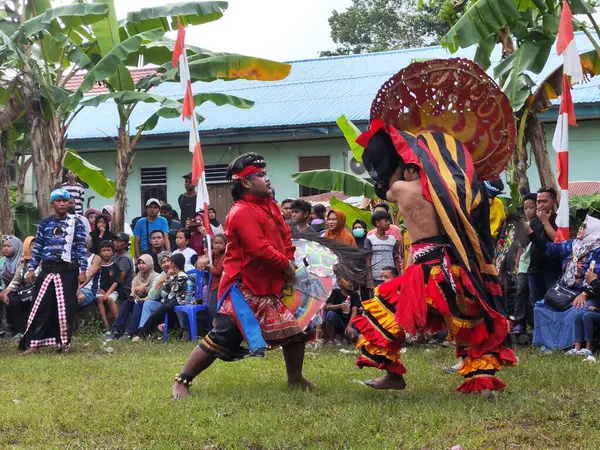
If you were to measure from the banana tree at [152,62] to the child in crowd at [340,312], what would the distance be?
4.45m

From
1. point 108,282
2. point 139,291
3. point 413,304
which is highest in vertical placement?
point 413,304

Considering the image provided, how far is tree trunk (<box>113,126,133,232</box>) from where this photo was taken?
1536cm

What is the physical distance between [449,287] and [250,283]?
5.02ft

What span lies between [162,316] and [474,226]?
6.69 meters

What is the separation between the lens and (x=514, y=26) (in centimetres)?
1205

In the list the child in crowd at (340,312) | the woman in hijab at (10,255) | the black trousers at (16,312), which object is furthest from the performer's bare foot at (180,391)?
the woman in hijab at (10,255)

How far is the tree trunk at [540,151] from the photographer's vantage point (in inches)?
469

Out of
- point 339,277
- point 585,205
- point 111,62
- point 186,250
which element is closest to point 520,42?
point 585,205

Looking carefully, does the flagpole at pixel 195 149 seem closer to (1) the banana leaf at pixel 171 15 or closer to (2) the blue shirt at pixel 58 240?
(2) the blue shirt at pixel 58 240

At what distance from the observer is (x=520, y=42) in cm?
1248

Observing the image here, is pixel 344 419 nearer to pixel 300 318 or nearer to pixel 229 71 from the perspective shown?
pixel 300 318

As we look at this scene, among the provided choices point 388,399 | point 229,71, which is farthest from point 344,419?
point 229,71

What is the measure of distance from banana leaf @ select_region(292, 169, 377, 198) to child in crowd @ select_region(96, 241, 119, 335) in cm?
287

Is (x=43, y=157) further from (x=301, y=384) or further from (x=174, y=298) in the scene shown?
(x=301, y=384)
